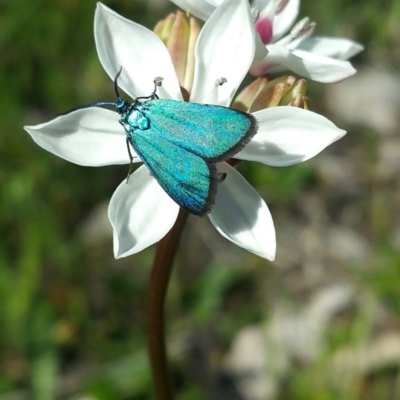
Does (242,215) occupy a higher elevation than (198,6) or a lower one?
lower

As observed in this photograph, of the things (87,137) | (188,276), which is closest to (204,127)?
(87,137)

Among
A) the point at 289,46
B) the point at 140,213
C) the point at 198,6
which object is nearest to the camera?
the point at 140,213

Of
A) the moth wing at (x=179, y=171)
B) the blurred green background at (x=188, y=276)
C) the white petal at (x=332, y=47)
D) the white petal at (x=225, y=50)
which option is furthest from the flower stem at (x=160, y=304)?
the blurred green background at (x=188, y=276)

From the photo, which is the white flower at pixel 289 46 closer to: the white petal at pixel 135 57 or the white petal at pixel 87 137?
the white petal at pixel 135 57

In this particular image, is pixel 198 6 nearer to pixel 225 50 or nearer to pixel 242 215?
pixel 225 50

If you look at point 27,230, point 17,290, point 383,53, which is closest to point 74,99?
point 27,230

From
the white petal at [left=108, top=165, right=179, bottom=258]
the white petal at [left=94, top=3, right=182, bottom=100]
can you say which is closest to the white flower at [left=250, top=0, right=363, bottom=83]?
the white petal at [left=94, top=3, right=182, bottom=100]
